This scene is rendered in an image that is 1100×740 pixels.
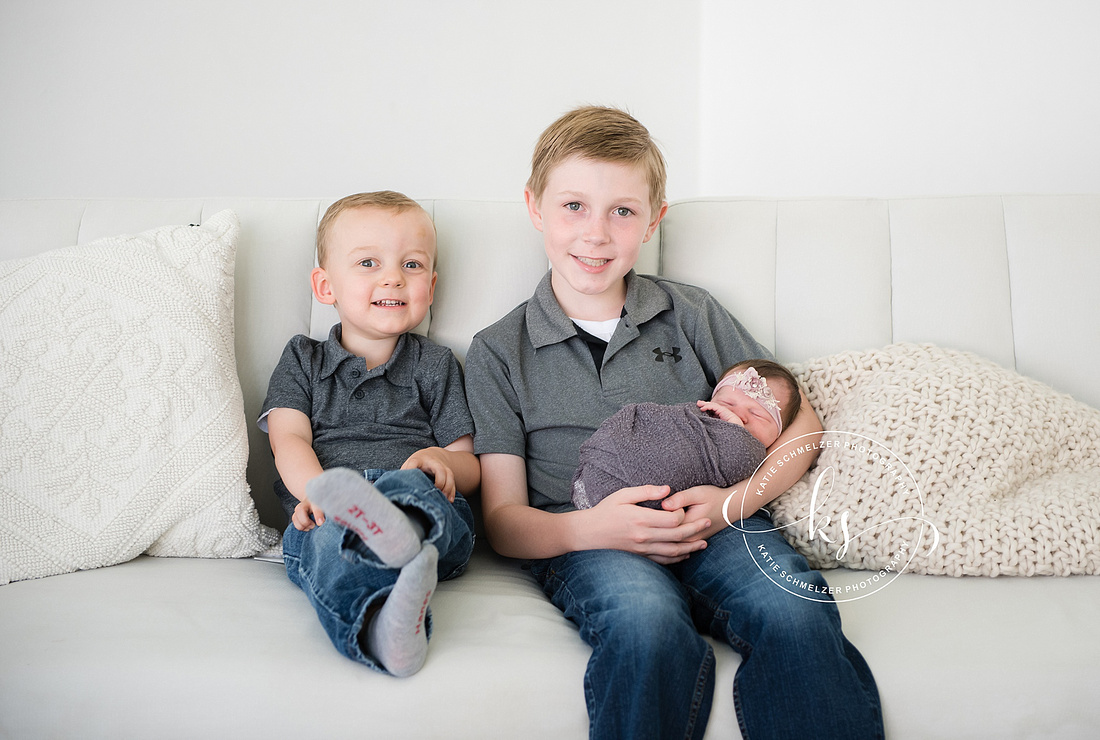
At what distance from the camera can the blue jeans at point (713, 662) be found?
80 centimetres

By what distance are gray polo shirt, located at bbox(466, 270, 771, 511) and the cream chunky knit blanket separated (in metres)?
0.21

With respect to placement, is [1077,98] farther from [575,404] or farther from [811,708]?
[811,708]

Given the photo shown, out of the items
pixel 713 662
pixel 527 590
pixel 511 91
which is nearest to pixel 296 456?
pixel 527 590

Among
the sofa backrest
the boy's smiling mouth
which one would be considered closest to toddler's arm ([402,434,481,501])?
the sofa backrest

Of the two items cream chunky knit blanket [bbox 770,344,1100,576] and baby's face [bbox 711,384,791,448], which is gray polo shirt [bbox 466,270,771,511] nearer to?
baby's face [bbox 711,384,791,448]

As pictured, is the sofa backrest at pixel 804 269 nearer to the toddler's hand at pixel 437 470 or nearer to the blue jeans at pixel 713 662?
the toddler's hand at pixel 437 470

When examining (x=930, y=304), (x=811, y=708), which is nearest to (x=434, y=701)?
(x=811, y=708)

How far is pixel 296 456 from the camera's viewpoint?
1146 mm

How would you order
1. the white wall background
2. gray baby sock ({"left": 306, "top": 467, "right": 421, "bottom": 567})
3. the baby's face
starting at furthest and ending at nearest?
the white wall background, the baby's face, gray baby sock ({"left": 306, "top": 467, "right": 421, "bottom": 567})

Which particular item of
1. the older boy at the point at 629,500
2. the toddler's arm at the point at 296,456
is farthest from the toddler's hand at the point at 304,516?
the older boy at the point at 629,500

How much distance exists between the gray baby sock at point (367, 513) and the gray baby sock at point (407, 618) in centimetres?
2

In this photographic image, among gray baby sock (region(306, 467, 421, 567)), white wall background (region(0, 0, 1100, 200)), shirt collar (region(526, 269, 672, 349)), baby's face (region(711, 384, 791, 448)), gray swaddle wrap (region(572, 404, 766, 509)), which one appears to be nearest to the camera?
gray baby sock (region(306, 467, 421, 567))

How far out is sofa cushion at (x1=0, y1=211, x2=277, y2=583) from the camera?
1.08 metres

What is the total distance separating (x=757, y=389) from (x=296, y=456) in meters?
0.69
